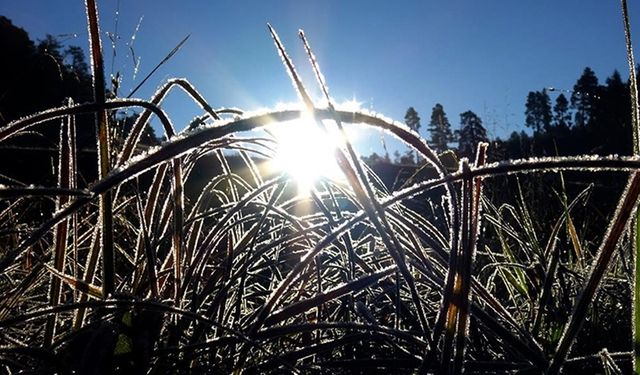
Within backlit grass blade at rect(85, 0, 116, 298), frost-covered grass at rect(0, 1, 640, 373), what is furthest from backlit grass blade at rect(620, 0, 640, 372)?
backlit grass blade at rect(85, 0, 116, 298)

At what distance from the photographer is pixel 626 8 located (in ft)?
1.55

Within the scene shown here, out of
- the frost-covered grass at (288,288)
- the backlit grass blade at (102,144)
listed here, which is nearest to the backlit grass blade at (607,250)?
the frost-covered grass at (288,288)

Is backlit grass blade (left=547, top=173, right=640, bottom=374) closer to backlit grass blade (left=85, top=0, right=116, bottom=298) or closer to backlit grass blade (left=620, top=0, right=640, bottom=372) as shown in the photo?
backlit grass blade (left=620, top=0, right=640, bottom=372)

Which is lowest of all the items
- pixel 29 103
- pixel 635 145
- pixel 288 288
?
pixel 288 288

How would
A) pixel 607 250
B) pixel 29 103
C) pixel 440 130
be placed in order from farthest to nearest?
→ pixel 29 103, pixel 440 130, pixel 607 250

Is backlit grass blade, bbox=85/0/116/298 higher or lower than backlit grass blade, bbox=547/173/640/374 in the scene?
higher

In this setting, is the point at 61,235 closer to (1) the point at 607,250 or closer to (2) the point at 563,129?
(1) the point at 607,250

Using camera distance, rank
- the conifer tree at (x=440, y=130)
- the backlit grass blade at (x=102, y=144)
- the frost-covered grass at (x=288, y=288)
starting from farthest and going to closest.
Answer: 1. the conifer tree at (x=440, y=130)
2. the backlit grass blade at (x=102, y=144)
3. the frost-covered grass at (x=288, y=288)

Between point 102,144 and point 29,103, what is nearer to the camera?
point 102,144

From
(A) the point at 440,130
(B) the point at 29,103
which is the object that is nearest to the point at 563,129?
(A) the point at 440,130

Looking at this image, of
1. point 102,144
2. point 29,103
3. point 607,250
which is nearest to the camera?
Result: point 607,250

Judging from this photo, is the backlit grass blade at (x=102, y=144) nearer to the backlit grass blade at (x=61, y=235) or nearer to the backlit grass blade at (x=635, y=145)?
the backlit grass blade at (x=61, y=235)

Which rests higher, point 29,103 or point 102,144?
point 29,103

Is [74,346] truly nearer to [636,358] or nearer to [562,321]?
[636,358]
